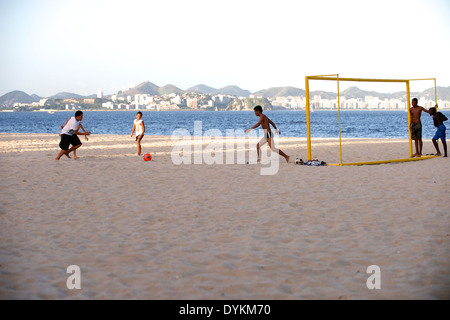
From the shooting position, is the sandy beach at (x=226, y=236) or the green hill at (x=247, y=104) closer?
the sandy beach at (x=226, y=236)

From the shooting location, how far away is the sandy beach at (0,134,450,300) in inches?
139

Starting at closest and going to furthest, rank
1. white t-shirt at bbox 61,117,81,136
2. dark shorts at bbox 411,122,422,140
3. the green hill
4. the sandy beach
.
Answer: the sandy beach → white t-shirt at bbox 61,117,81,136 → dark shorts at bbox 411,122,422,140 → the green hill

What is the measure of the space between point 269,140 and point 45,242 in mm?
7400

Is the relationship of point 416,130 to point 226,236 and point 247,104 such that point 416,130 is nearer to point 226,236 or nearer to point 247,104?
point 226,236

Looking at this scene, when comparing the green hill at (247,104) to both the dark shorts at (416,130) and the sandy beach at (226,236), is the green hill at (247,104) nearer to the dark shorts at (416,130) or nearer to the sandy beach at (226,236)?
the dark shorts at (416,130)

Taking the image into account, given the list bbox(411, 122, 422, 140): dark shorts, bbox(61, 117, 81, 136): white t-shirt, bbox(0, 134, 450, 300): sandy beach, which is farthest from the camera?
bbox(411, 122, 422, 140): dark shorts

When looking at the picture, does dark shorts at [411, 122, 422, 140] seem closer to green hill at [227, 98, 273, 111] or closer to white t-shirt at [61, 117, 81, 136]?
white t-shirt at [61, 117, 81, 136]

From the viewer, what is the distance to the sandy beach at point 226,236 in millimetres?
3521

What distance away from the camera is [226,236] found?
16.2 feet

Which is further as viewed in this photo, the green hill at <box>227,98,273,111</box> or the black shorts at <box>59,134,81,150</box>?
the green hill at <box>227,98,273,111</box>

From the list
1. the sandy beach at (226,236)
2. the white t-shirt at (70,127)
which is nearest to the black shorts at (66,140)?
the white t-shirt at (70,127)

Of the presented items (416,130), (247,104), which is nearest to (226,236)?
(416,130)

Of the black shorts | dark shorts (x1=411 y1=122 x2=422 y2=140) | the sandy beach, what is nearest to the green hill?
dark shorts (x1=411 y1=122 x2=422 y2=140)

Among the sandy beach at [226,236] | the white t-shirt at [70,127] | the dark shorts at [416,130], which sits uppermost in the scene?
the white t-shirt at [70,127]
